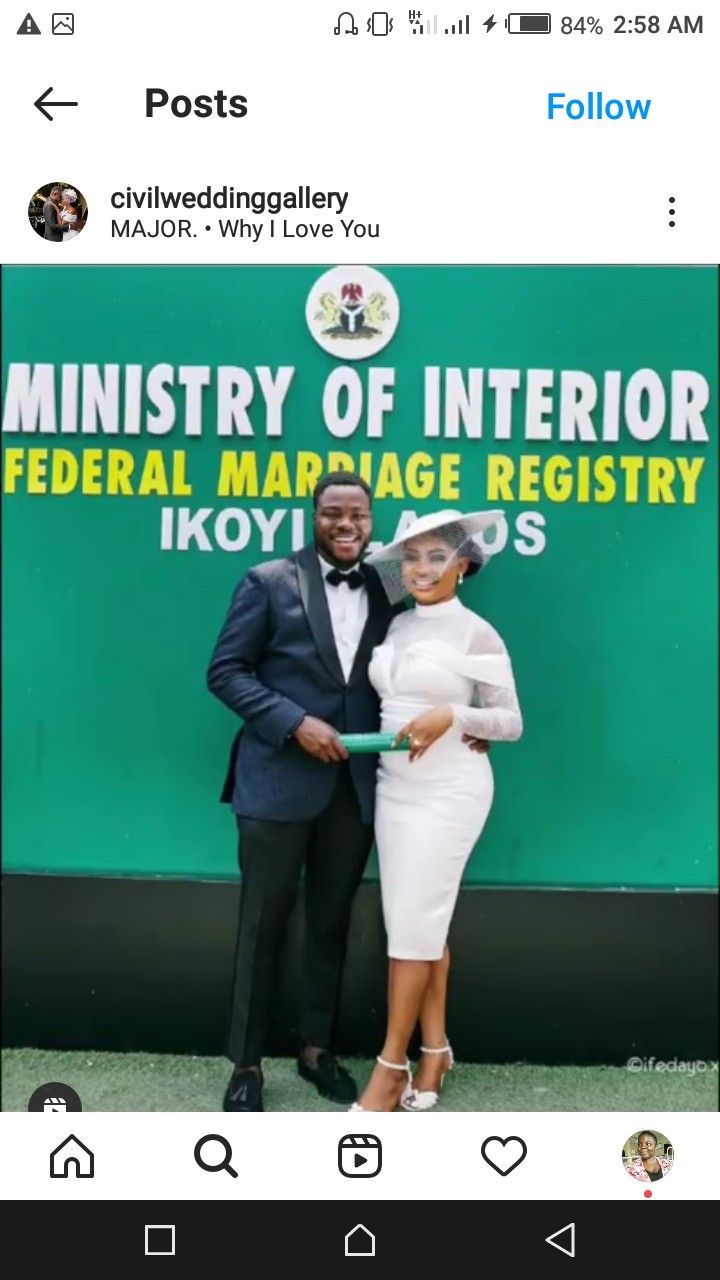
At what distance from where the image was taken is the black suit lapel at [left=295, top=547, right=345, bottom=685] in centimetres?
279

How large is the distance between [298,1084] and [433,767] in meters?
1.03

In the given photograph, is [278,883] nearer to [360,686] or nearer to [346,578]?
[360,686]

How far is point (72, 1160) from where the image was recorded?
74.7 inches

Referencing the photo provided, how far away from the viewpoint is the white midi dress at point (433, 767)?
2734mm
